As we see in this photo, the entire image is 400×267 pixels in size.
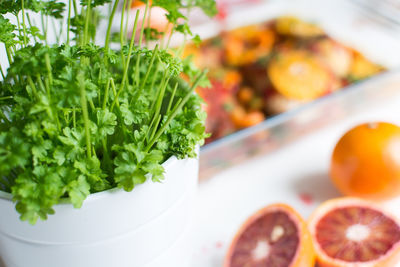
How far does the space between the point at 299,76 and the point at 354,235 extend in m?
0.39

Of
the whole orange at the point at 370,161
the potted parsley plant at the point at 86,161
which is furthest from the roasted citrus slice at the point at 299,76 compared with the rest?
the potted parsley plant at the point at 86,161

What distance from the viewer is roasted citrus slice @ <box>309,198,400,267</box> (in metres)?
0.57

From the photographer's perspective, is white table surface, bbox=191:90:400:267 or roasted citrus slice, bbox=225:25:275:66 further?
roasted citrus slice, bbox=225:25:275:66

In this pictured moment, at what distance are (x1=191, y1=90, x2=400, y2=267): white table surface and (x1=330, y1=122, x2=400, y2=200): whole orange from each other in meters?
0.06

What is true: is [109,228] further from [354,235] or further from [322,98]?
[322,98]

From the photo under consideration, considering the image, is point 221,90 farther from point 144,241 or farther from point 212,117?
point 144,241

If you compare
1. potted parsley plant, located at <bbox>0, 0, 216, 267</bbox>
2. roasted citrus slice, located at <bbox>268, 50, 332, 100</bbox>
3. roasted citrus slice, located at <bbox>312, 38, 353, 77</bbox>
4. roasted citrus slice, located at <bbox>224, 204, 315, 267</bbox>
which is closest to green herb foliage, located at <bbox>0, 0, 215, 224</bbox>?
potted parsley plant, located at <bbox>0, 0, 216, 267</bbox>

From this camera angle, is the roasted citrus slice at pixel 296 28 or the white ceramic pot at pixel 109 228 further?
the roasted citrus slice at pixel 296 28

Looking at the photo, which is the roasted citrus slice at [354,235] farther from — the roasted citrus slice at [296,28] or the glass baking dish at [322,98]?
the roasted citrus slice at [296,28]

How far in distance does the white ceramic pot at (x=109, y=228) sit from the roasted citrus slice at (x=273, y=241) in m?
0.16

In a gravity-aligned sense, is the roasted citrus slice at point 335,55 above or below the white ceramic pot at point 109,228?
below

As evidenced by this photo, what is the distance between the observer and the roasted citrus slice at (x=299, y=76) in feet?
2.89

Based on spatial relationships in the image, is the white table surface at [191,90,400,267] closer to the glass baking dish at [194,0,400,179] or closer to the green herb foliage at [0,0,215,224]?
the glass baking dish at [194,0,400,179]

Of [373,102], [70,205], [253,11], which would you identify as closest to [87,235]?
[70,205]
